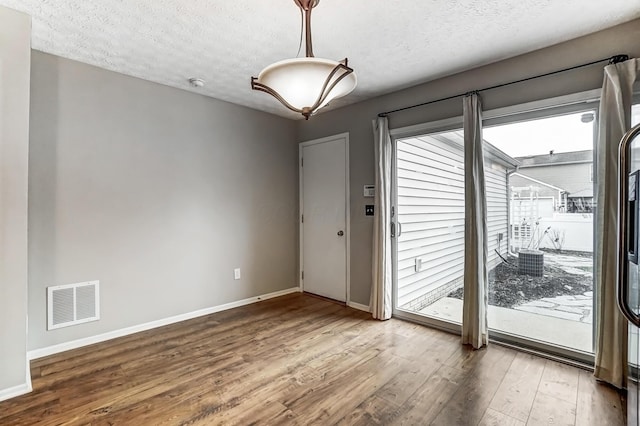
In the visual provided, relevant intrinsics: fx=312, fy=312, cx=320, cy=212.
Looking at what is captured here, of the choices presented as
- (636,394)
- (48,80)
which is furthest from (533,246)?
(48,80)

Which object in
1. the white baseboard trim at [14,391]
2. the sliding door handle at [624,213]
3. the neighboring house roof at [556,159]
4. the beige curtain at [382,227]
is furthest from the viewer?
the beige curtain at [382,227]

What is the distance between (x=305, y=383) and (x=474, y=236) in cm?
190

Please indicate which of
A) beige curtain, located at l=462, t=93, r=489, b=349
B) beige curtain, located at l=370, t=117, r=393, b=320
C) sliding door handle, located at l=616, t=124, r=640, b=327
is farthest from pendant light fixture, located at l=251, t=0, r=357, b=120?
beige curtain, located at l=370, t=117, r=393, b=320

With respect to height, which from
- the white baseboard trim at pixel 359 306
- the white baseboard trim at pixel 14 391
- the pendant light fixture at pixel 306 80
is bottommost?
the white baseboard trim at pixel 14 391

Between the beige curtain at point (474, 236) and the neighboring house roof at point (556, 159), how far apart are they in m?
0.37

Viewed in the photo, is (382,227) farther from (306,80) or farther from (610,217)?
(306,80)

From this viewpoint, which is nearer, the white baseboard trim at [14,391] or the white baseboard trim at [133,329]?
the white baseboard trim at [14,391]

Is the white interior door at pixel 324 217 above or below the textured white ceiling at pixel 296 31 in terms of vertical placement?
below

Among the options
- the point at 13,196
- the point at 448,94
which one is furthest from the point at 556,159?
the point at 13,196

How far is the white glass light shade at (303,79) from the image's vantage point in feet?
5.09

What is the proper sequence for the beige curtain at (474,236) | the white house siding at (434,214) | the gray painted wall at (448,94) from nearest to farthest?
the gray painted wall at (448,94)
the beige curtain at (474,236)
the white house siding at (434,214)

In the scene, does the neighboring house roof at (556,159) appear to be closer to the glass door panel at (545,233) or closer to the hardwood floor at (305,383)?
the glass door panel at (545,233)

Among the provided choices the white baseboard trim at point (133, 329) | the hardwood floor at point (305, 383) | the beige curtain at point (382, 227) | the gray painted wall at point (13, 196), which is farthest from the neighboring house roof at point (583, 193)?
the gray painted wall at point (13, 196)

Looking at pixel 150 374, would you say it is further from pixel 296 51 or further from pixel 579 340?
pixel 579 340
